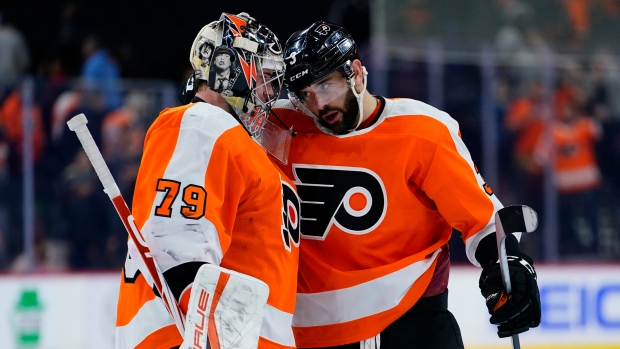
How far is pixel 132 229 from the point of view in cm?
205

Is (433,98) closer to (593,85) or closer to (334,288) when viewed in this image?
(593,85)

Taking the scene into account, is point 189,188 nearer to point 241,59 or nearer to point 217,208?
point 217,208

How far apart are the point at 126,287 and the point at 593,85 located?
5.02 m

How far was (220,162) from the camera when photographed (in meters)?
2.15

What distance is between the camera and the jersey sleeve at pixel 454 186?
2.65 m

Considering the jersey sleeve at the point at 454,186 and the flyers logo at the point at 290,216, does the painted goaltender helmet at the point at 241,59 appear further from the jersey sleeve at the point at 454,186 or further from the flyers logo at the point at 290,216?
the jersey sleeve at the point at 454,186

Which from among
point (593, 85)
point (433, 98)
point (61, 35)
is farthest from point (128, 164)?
point (593, 85)

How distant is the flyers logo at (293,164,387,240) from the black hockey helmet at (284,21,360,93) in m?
0.24

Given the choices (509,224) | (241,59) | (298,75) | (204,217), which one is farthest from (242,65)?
(509,224)

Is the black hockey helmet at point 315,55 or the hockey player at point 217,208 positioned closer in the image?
the hockey player at point 217,208

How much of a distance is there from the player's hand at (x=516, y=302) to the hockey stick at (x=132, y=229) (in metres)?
0.85

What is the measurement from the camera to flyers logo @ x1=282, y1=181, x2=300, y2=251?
Result: 7.82ft

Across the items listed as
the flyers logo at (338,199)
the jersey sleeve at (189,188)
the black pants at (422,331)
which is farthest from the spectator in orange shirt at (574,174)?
the jersey sleeve at (189,188)

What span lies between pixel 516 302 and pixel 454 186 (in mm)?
335
